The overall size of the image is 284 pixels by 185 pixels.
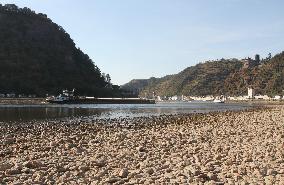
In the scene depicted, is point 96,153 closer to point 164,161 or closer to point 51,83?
point 164,161

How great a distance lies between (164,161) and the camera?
44.4ft

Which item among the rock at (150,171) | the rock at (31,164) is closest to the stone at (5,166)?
the rock at (31,164)

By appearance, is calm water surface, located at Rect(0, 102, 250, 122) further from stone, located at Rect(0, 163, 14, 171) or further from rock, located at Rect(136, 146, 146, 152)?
stone, located at Rect(0, 163, 14, 171)

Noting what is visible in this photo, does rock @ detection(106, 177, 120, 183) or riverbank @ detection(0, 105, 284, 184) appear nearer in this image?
rock @ detection(106, 177, 120, 183)

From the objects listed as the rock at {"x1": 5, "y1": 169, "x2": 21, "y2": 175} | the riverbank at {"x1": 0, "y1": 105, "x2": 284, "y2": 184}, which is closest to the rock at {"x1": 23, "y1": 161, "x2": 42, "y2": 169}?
the riverbank at {"x1": 0, "y1": 105, "x2": 284, "y2": 184}

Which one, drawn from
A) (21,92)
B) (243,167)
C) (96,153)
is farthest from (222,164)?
(21,92)

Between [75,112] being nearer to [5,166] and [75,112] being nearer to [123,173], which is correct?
[5,166]

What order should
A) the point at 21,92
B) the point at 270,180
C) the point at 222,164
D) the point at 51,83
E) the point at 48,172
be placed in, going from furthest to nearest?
1. the point at 51,83
2. the point at 21,92
3. the point at 222,164
4. the point at 48,172
5. the point at 270,180

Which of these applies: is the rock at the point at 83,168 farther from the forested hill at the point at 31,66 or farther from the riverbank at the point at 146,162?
the forested hill at the point at 31,66

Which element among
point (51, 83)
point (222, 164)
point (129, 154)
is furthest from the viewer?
point (51, 83)

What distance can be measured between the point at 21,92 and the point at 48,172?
148 metres

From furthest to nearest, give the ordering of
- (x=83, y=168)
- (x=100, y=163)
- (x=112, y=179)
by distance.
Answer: (x=100, y=163) < (x=83, y=168) < (x=112, y=179)

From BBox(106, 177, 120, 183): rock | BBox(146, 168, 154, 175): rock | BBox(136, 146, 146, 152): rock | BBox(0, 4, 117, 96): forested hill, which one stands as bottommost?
BBox(106, 177, 120, 183): rock

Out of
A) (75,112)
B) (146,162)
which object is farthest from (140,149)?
(75,112)
